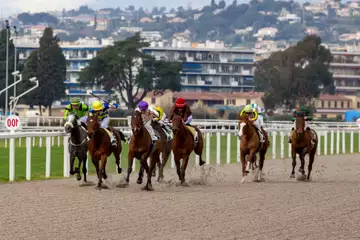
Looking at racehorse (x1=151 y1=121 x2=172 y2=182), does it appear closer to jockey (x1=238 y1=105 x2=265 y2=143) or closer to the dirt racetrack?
the dirt racetrack

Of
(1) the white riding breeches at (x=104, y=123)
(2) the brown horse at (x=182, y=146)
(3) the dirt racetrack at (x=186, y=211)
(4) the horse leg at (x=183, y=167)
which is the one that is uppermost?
(1) the white riding breeches at (x=104, y=123)

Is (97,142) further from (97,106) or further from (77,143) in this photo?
(77,143)

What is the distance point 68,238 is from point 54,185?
775 centimetres

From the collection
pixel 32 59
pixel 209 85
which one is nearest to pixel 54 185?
pixel 32 59

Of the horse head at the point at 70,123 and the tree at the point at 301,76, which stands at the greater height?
the tree at the point at 301,76

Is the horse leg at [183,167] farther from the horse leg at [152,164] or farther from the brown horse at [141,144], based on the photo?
the brown horse at [141,144]

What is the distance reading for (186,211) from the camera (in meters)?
15.5

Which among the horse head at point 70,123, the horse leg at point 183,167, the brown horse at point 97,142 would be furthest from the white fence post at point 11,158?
the horse leg at point 183,167

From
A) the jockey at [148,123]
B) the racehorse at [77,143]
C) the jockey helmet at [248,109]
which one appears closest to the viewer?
the jockey at [148,123]

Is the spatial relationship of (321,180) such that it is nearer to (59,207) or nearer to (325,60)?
(59,207)

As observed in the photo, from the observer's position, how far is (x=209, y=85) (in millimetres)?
175375

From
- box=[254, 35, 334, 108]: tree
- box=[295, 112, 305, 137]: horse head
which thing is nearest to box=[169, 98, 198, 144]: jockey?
box=[295, 112, 305, 137]: horse head

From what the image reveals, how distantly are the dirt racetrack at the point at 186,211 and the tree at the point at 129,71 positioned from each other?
8037 centimetres

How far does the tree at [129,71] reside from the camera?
102 m
